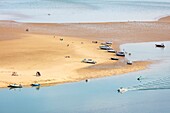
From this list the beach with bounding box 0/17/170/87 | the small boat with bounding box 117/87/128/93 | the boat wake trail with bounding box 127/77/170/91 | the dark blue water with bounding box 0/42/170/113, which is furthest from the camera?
the beach with bounding box 0/17/170/87

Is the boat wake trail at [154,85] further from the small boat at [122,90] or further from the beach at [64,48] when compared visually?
the beach at [64,48]

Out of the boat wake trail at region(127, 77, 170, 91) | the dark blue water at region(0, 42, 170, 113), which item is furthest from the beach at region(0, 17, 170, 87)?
the boat wake trail at region(127, 77, 170, 91)

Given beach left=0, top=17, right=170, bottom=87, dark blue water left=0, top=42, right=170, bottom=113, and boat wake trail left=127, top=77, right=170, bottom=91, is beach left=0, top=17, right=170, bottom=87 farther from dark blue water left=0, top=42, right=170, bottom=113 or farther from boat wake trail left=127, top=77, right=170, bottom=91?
boat wake trail left=127, top=77, right=170, bottom=91

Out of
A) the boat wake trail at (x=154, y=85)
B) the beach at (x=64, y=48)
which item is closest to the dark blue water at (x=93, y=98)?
the boat wake trail at (x=154, y=85)

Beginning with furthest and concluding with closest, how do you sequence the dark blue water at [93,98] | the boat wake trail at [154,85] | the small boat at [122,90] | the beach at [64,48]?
1. the beach at [64,48]
2. the boat wake trail at [154,85]
3. the small boat at [122,90]
4. the dark blue water at [93,98]

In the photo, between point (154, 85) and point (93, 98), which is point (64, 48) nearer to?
point (154, 85)

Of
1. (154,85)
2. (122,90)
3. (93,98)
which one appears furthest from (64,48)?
(93,98)
